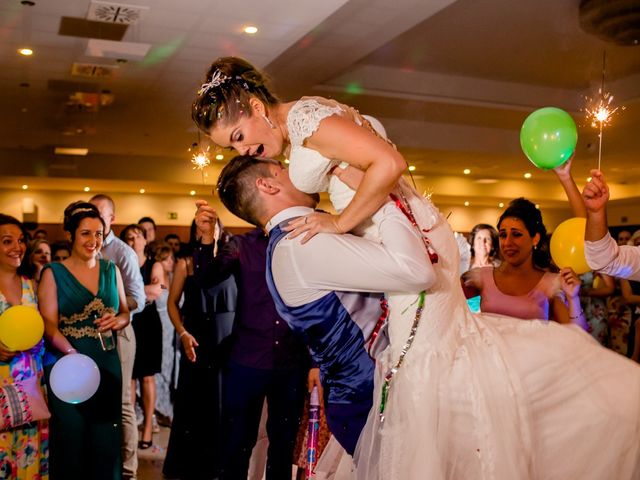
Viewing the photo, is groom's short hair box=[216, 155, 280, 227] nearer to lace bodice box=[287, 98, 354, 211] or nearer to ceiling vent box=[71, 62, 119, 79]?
lace bodice box=[287, 98, 354, 211]

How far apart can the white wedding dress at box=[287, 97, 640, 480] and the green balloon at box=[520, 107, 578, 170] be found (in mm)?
1164

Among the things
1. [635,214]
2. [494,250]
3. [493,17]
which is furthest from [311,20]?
[635,214]

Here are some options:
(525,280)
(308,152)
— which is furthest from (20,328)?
(525,280)

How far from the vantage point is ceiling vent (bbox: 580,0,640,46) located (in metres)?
6.22

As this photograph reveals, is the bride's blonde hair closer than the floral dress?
Yes

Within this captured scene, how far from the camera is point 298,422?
362cm

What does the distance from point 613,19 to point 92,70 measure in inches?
206

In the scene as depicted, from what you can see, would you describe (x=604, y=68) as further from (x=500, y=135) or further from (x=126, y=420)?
(x=126, y=420)

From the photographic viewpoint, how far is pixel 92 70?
7.63m

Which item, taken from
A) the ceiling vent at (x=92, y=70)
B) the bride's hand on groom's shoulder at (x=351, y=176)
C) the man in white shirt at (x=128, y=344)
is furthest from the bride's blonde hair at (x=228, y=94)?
the ceiling vent at (x=92, y=70)

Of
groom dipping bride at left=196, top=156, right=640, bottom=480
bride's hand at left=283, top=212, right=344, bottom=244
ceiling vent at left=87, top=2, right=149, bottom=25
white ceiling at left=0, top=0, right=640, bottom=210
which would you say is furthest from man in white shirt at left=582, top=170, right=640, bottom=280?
ceiling vent at left=87, top=2, right=149, bottom=25

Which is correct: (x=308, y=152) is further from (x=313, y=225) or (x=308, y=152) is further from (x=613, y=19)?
(x=613, y=19)

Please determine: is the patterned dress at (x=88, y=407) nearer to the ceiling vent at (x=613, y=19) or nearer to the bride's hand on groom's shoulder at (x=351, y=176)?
the bride's hand on groom's shoulder at (x=351, y=176)

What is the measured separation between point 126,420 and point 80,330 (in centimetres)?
75
